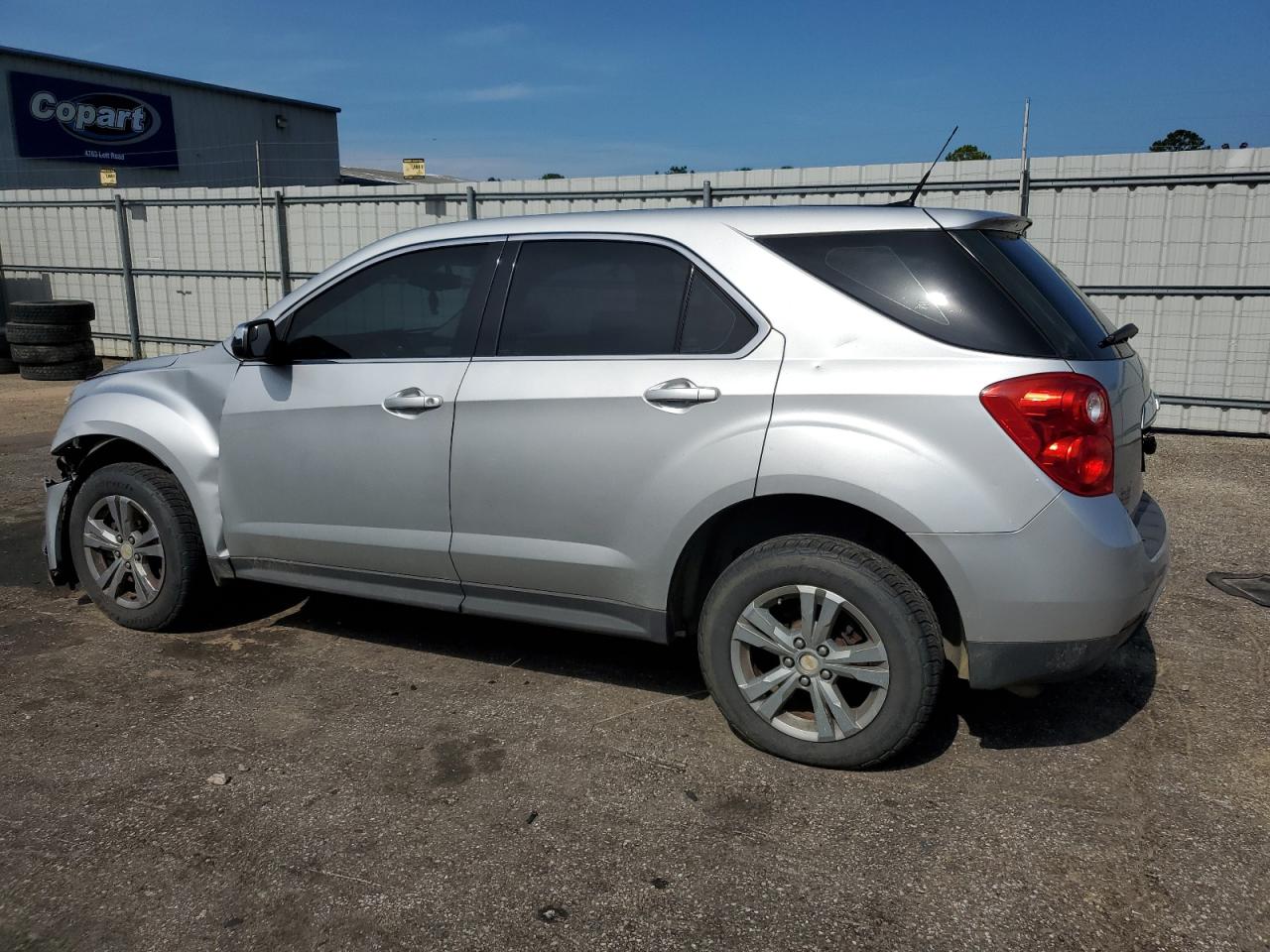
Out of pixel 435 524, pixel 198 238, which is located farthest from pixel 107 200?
pixel 435 524

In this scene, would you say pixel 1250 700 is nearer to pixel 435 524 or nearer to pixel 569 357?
pixel 569 357

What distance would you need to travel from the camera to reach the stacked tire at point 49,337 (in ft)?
43.0

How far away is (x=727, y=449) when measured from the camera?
3.25 meters

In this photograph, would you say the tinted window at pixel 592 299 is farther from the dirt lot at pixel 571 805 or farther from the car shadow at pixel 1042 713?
the car shadow at pixel 1042 713

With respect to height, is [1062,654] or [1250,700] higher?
[1062,654]

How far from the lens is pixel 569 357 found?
3617mm

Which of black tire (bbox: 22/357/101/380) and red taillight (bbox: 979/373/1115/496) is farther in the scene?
black tire (bbox: 22/357/101/380)

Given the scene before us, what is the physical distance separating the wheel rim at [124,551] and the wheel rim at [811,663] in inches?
106

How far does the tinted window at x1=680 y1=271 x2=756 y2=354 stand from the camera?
335cm

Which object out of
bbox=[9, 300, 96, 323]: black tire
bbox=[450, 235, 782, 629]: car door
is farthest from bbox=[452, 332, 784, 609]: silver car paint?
bbox=[9, 300, 96, 323]: black tire

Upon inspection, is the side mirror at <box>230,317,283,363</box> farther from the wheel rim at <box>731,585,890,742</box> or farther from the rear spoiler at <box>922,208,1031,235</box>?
the rear spoiler at <box>922,208,1031,235</box>

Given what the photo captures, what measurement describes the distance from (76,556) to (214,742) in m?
1.67

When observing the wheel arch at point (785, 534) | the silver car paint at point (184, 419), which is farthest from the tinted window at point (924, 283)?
the silver car paint at point (184, 419)

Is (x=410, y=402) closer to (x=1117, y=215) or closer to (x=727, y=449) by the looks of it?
(x=727, y=449)
